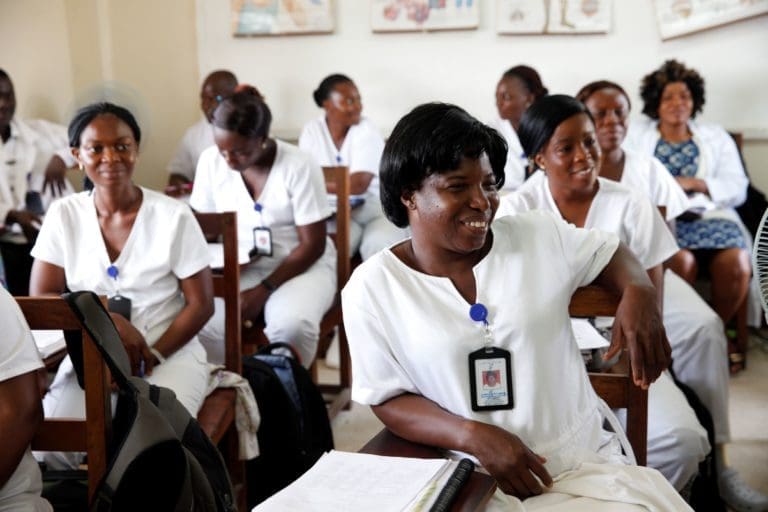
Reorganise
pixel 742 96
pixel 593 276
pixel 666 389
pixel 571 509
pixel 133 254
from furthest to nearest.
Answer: pixel 742 96 < pixel 133 254 < pixel 666 389 < pixel 593 276 < pixel 571 509

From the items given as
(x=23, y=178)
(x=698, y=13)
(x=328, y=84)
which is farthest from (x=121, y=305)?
(x=698, y=13)

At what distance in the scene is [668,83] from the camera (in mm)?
4008

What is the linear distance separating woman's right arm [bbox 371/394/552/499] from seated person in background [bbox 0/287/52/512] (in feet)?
1.98

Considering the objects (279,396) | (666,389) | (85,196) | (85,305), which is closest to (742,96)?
(666,389)

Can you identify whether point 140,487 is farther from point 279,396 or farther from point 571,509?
point 279,396

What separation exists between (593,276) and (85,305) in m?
0.86

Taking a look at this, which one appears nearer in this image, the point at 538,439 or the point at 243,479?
the point at 538,439

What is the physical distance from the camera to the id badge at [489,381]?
1.29m

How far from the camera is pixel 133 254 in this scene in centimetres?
213

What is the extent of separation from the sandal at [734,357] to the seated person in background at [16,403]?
296 cm

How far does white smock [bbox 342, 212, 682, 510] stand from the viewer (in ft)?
4.25

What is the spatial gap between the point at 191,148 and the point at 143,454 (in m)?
3.54

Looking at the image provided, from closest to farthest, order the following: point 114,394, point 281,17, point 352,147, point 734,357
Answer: point 114,394, point 734,357, point 352,147, point 281,17

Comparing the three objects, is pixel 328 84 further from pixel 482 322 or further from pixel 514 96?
pixel 482 322
